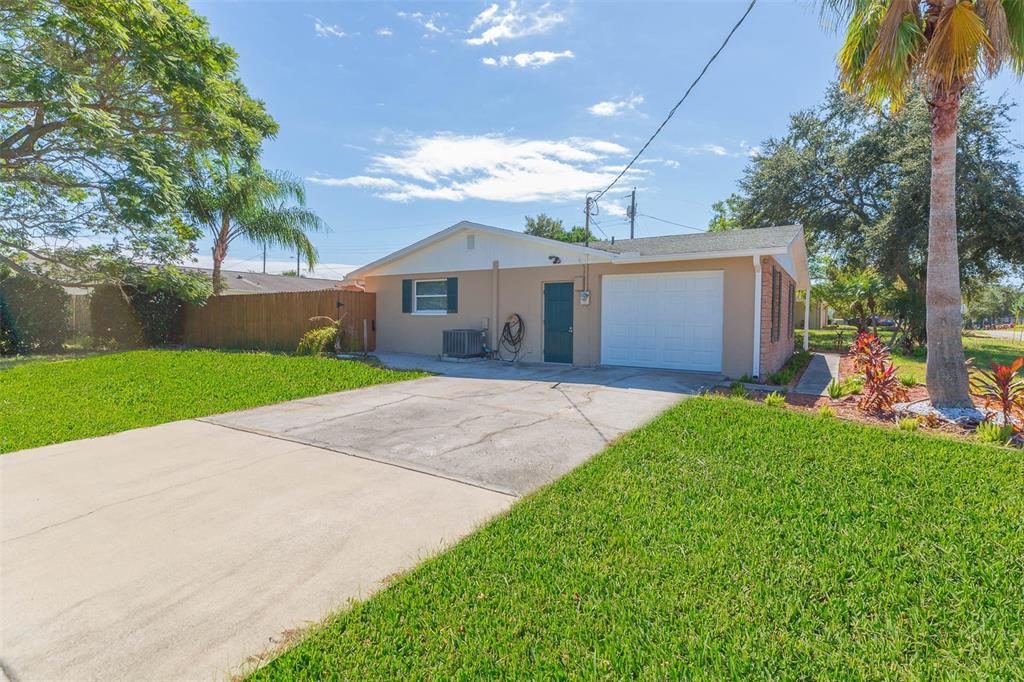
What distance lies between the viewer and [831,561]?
270 cm

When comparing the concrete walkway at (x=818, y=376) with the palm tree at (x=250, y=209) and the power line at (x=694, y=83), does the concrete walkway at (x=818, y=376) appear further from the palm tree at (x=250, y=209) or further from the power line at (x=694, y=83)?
the palm tree at (x=250, y=209)

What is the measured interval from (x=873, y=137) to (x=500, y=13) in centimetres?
1627

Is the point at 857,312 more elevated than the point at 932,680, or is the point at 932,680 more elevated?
the point at 857,312

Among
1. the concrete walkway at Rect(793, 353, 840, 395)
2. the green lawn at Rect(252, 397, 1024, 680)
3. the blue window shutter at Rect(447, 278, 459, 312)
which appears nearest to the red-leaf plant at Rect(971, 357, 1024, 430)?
the green lawn at Rect(252, 397, 1024, 680)

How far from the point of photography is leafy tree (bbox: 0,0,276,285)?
10508 mm

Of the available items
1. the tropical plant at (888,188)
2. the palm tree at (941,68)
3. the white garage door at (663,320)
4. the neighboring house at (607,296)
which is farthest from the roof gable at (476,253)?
the tropical plant at (888,188)

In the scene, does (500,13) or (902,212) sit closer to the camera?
(500,13)

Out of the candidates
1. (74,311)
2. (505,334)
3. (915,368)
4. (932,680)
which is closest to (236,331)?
(74,311)

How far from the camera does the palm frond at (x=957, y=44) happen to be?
5.70 meters

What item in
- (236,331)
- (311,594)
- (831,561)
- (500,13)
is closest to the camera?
(311,594)

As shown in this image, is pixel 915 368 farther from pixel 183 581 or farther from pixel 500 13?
pixel 183 581

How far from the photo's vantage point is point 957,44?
19.0 feet

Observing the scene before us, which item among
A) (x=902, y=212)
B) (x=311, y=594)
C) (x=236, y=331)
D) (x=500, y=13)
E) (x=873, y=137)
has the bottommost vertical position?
(x=311, y=594)

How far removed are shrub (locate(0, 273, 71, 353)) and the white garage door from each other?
17.0 meters
